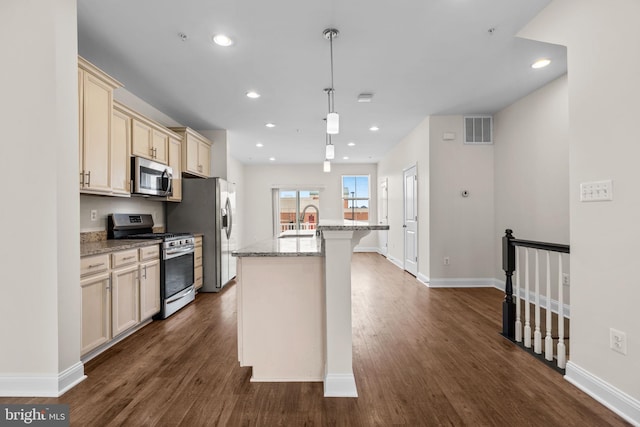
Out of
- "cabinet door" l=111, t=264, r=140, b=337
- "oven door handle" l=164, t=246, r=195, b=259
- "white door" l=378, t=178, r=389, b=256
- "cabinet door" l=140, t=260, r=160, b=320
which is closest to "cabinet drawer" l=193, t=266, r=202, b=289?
"oven door handle" l=164, t=246, r=195, b=259

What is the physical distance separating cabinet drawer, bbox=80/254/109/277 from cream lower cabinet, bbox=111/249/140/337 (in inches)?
3.8

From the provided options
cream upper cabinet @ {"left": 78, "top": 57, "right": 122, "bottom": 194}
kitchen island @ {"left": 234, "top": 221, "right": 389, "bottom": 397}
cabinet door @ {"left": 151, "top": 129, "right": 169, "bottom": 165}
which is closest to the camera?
kitchen island @ {"left": 234, "top": 221, "right": 389, "bottom": 397}

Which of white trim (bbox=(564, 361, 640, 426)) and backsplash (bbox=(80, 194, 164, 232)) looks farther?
backsplash (bbox=(80, 194, 164, 232))

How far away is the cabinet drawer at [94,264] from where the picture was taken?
2273 mm

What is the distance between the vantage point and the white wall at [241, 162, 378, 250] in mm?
9078

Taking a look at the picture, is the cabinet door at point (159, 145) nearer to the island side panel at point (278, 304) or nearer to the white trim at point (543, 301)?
the island side panel at point (278, 304)

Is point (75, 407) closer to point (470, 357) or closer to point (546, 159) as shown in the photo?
point (470, 357)

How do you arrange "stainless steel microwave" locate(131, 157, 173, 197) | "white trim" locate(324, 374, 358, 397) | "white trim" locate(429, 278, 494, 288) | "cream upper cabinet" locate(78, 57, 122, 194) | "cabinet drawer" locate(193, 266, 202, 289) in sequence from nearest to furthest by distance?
"white trim" locate(324, 374, 358, 397) < "cream upper cabinet" locate(78, 57, 122, 194) < "stainless steel microwave" locate(131, 157, 173, 197) < "cabinet drawer" locate(193, 266, 202, 289) < "white trim" locate(429, 278, 494, 288)

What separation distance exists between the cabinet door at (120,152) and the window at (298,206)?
601cm

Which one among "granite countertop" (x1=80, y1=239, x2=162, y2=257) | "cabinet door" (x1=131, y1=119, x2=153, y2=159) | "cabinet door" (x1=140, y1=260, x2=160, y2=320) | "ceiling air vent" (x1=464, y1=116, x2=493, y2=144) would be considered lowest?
"cabinet door" (x1=140, y1=260, x2=160, y2=320)

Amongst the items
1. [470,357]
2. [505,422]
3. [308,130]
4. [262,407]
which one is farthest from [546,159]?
[262,407]

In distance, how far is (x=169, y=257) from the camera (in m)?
3.49

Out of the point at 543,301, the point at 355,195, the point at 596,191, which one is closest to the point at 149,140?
the point at 596,191

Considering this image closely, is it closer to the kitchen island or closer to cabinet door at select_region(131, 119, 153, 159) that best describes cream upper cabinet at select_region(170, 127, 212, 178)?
cabinet door at select_region(131, 119, 153, 159)
